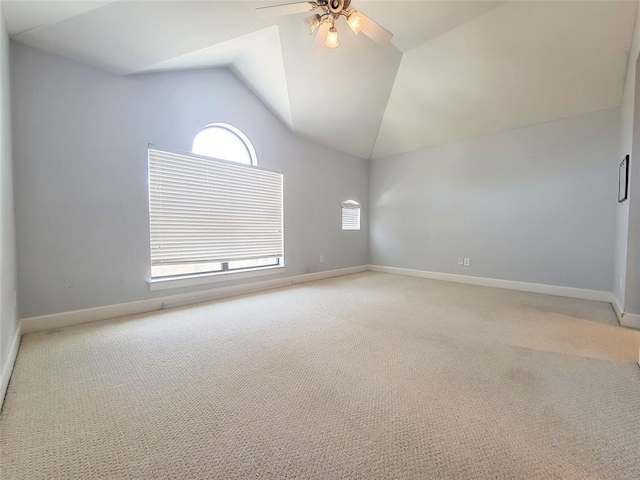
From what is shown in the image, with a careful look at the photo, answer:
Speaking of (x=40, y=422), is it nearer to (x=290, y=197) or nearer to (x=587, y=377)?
(x=587, y=377)

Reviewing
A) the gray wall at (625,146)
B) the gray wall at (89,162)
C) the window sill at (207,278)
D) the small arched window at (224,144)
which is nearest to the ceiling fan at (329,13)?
the gray wall at (89,162)

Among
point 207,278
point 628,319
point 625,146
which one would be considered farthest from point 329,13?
point 628,319

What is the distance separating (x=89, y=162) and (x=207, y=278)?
70.8 inches

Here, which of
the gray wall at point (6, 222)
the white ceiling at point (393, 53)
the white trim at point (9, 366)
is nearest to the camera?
the white trim at point (9, 366)

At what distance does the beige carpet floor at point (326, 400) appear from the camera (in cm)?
110

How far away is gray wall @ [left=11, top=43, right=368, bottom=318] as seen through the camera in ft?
8.05

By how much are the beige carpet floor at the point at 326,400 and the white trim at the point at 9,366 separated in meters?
0.05

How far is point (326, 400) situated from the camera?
1.50 meters

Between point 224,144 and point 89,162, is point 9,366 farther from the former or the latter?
point 224,144

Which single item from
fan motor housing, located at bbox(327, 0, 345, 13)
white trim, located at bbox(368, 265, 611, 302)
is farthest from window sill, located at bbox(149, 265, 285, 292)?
fan motor housing, located at bbox(327, 0, 345, 13)

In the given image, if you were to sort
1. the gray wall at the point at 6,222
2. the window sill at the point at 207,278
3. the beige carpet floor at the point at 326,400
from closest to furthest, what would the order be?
the beige carpet floor at the point at 326,400
the gray wall at the point at 6,222
the window sill at the point at 207,278

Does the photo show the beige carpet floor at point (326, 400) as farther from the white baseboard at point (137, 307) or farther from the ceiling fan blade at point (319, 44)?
the ceiling fan blade at point (319, 44)

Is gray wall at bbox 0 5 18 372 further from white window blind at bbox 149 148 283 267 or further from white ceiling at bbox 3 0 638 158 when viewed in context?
white window blind at bbox 149 148 283 267

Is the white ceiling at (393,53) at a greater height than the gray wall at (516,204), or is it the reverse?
the white ceiling at (393,53)
